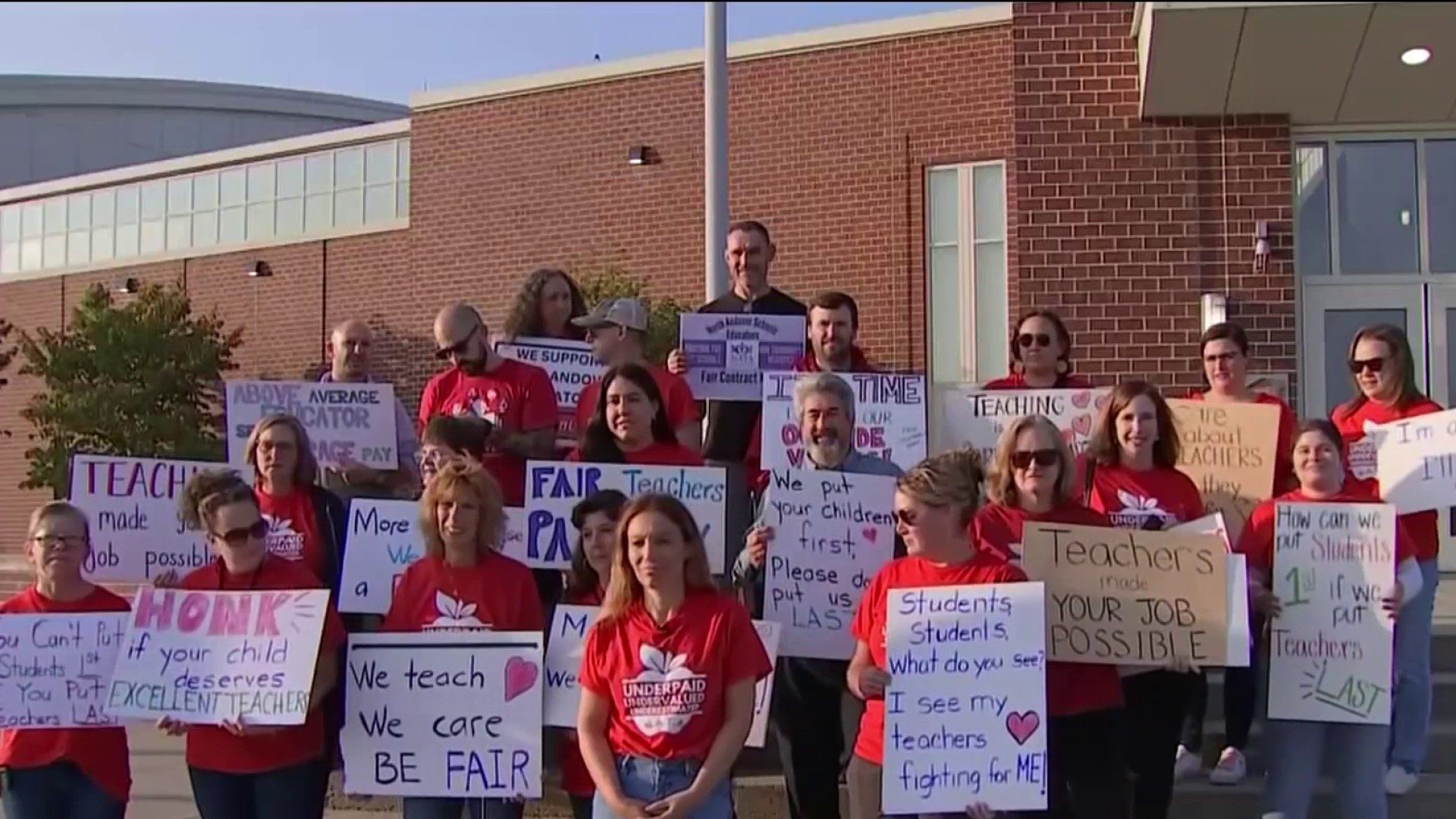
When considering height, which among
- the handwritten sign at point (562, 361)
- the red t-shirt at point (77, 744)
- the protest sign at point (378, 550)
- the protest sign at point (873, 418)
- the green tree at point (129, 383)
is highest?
the green tree at point (129, 383)

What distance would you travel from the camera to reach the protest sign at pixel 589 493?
5.33 meters

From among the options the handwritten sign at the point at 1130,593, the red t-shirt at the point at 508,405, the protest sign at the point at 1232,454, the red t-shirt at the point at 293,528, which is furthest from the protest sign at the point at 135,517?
the protest sign at the point at 1232,454

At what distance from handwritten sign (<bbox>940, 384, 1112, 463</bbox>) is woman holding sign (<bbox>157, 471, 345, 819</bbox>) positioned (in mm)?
2659

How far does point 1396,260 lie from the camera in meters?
11.0

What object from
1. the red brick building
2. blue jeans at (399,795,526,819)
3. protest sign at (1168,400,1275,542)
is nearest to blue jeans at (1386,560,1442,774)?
protest sign at (1168,400,1275,542)

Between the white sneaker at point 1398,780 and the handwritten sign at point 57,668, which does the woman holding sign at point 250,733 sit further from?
the white sneaker at point 1398,780

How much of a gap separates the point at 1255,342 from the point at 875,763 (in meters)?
7.24

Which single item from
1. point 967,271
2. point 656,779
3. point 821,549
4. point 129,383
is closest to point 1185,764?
point 821,549

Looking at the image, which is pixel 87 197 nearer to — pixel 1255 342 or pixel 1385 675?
pixel 1255 342

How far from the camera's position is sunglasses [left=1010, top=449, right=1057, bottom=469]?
451 cm

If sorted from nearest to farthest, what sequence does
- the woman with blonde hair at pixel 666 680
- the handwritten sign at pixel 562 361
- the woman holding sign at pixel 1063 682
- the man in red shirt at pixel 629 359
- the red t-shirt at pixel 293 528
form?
the woman with blonde hair at pixel 666 680 → the woman holding sign at pixel 1063 682 → the red t-shirt at pixel 293 528 → the man in red shirt at pixel 629 359 → the handwritten sign at pixel 562 361

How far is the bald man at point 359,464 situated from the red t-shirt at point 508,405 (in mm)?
596

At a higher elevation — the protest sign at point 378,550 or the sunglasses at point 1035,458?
the sunglasses at point 1035,458

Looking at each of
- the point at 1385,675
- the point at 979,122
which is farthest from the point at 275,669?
the point at 979,122
